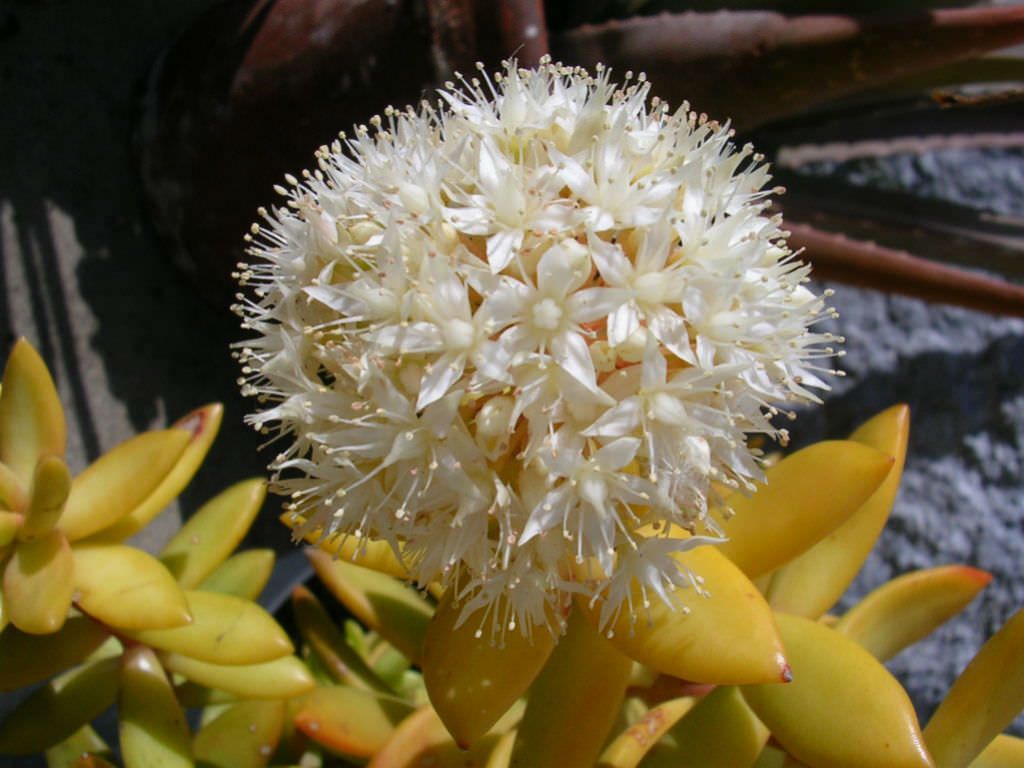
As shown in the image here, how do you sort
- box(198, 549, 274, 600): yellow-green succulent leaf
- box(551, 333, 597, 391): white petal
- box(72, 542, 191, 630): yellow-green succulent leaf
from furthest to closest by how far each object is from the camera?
box(198, 549, 274, 600): yellow-green succulent leaf → box(72, 542, 191, 630): yellow-green succulent leaf → box(551, 333, 597, 391): white petal

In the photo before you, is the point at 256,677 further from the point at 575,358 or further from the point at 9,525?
the point at 575,358

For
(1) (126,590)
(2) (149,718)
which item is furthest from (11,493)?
(2) (149,718)

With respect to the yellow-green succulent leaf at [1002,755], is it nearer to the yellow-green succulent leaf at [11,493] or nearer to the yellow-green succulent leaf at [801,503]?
the yellow-green succulent leaf at [801,503]

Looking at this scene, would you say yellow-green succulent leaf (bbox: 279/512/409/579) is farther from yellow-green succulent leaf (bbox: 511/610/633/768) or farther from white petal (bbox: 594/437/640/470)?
white petal (bbox: 594/437/640/470)

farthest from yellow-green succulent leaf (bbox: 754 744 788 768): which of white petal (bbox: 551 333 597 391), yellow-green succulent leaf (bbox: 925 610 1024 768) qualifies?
white petal (bbox: 551 333 597 391)

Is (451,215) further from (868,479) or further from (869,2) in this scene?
(869,2)
